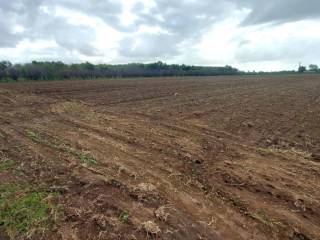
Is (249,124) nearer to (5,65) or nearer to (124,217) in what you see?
(124,217)

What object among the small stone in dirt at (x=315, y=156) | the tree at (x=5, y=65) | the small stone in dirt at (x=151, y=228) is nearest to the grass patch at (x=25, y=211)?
the small stone in dirt at (x=151, y=228)

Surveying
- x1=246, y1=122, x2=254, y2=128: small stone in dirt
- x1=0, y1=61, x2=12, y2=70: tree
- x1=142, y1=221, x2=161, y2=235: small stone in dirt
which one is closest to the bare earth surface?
x1=142, y1=221, x2=161, y2=235: small stone in dirt

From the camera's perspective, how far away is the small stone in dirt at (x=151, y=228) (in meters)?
3.57

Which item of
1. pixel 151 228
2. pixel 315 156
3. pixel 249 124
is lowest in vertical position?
pixel 249 124

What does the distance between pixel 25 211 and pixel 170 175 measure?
2349 millimetres

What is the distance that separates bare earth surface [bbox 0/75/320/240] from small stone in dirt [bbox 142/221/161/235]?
12 mm

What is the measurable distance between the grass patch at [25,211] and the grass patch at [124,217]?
0.84 meters

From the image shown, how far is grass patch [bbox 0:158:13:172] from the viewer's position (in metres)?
5.42

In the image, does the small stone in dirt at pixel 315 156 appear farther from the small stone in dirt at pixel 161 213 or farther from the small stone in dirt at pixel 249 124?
the small stone in dirt at pixel 161 213

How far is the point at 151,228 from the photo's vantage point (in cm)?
362

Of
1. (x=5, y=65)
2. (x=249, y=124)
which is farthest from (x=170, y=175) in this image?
(x=5, y=65)

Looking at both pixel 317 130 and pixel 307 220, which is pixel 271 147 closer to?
pixel 317 130

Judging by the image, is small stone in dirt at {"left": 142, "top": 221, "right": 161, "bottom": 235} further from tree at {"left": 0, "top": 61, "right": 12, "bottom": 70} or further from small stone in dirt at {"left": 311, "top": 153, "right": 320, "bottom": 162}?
tree at {"left": 0, "top": 61, "right": 12, "bottom": 70}

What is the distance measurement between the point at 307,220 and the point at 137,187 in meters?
2.45
